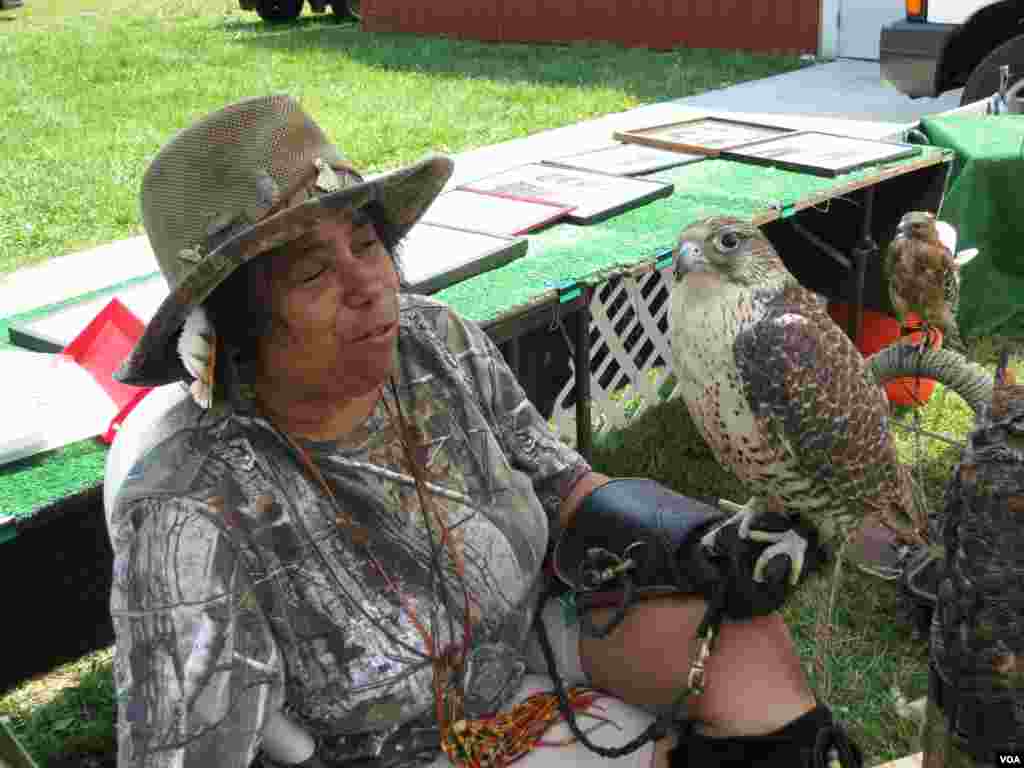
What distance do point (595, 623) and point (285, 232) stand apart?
0.87 metres

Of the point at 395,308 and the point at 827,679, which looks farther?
the point at 827,679

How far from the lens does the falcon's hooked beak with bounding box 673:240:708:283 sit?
6.45 ft

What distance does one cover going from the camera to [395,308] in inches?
62.2

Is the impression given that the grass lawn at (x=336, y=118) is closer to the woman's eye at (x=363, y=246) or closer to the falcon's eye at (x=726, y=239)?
the falcon's eye at (x=726, y=239)

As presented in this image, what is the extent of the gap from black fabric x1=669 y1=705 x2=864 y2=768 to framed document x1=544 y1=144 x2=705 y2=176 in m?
2.37

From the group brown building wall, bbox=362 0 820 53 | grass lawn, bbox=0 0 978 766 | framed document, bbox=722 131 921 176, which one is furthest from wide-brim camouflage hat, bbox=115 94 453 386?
brown building wall, bbox=362 0 820 53

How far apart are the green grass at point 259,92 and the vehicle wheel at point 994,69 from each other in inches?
131

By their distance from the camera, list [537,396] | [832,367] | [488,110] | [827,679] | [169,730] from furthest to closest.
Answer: [488,110]
[537,396]
[827,679]
[832,367]
[169,730]

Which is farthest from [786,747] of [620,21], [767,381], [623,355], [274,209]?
[620,21]

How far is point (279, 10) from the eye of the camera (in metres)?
16.1

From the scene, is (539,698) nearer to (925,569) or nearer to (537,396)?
(925,569)

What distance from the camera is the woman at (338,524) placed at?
1419 millimetres

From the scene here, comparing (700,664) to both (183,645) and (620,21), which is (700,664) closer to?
(183,645)

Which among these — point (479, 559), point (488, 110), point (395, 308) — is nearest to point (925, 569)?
point (479, 559)
